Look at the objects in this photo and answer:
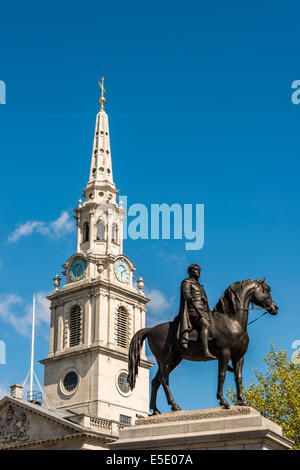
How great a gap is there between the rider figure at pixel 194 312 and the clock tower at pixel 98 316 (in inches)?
2393

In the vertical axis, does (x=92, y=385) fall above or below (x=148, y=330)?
above

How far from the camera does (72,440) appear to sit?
69000mm

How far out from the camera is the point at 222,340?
62.5 ft

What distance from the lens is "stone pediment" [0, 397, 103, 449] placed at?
70.7 m

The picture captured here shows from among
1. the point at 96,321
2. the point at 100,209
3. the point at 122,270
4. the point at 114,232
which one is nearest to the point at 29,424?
the point at 96,321

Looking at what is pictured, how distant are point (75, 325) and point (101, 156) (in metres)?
20.6

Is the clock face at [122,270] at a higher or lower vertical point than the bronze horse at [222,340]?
higher

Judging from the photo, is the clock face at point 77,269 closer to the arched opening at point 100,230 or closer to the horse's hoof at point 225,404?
the arched opening at point 100,230

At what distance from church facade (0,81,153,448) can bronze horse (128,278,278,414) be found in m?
55.7

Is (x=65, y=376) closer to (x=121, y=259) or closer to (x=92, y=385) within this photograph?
(x=92, y=385)

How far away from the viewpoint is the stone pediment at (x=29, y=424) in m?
70.7

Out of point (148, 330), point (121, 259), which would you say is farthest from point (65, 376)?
point (148, 330)

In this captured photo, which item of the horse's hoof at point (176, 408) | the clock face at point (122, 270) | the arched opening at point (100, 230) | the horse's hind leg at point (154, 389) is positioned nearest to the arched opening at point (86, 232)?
the arched opening at point (100, 230)
